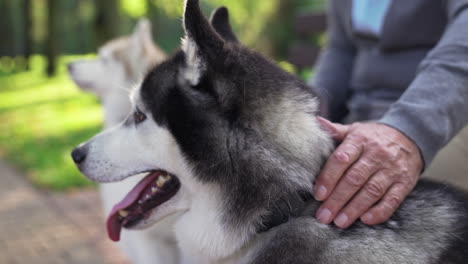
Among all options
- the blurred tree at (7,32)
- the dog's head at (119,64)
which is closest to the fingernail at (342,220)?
the dog's head at (119,64)

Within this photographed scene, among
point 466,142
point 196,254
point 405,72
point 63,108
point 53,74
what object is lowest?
point 53,74

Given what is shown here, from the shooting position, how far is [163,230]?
2945 mm

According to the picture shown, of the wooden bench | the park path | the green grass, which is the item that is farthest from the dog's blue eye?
the green grass

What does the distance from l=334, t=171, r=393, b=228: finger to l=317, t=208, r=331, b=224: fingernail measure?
28mm

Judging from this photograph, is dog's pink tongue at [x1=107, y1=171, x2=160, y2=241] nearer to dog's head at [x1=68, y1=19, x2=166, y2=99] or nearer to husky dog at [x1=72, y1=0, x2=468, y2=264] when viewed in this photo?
husky dog at [x1=72, y1=0, x2=468, y2=264]

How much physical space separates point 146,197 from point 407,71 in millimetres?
1349

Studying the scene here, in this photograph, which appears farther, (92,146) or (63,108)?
(63,108)

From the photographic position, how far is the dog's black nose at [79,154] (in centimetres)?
210

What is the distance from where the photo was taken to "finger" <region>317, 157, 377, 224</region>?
5.54 ft

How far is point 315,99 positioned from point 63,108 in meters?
9.44

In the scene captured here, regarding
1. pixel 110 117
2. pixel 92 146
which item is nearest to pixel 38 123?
pixel 110 117

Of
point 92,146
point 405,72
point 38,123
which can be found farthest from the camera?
point 38,123

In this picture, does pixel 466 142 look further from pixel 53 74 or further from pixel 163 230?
pixel 53 74

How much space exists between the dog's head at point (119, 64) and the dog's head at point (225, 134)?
2066 mm
